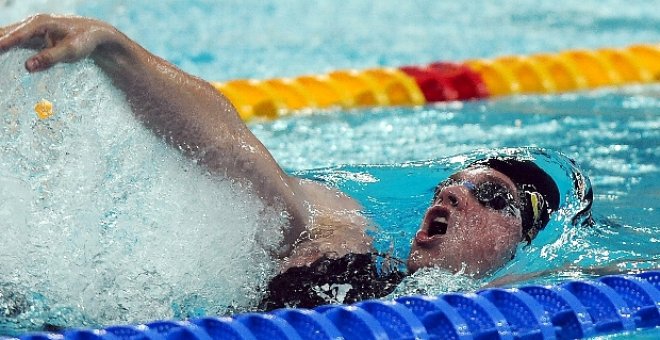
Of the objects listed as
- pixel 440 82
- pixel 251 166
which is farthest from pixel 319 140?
pixel 251 166

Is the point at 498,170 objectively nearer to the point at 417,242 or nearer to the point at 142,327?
the point at 417,242

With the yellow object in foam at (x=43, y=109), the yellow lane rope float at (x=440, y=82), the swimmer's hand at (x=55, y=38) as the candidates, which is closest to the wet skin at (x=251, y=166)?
the swimmer's hand at (x=55, y=38)

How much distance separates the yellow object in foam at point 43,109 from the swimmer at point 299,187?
0.57 feet

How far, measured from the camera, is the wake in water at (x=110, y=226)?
7.05ft

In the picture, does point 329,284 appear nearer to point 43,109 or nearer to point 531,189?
point 531,189

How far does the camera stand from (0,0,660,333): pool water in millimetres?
2193

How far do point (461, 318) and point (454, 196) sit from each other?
1.25 ft

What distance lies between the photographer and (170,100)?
2.08 meters

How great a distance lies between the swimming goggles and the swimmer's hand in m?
0.88

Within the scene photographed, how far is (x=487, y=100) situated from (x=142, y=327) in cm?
315

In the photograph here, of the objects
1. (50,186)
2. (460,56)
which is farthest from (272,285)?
(460,56)

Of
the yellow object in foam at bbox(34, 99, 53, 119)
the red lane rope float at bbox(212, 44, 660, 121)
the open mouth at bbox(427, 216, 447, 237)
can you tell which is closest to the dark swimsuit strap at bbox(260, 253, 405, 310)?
the open mouth at bbox(427, 216, 447, 237)

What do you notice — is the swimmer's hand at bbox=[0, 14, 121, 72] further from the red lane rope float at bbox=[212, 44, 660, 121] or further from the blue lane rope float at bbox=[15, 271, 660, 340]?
the red lane rope float at bbox=[212, 44, 660, 121]

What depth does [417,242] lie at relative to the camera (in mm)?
2336
